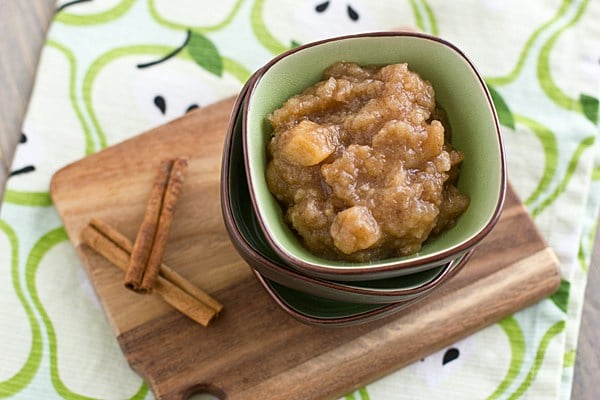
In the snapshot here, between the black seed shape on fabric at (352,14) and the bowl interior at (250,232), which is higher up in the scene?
the black seed shape on fabric at (352,14)

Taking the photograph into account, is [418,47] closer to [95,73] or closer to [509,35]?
[509,35]

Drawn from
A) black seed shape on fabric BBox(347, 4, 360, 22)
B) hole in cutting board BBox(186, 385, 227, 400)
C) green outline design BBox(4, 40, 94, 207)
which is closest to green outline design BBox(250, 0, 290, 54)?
black seed shape on fabric BBox(347, 4, 360, 22)

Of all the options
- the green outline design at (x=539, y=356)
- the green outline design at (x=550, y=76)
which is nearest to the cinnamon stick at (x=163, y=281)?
the green outline design at (x=539, y=356)

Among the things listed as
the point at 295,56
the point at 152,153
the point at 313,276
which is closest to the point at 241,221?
the point at 313,276

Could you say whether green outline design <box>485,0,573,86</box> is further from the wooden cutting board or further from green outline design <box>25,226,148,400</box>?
green outline design <box>25,226,148,400</box>

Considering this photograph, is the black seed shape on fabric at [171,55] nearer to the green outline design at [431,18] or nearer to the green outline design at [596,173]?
the green outline design at [431,18]
